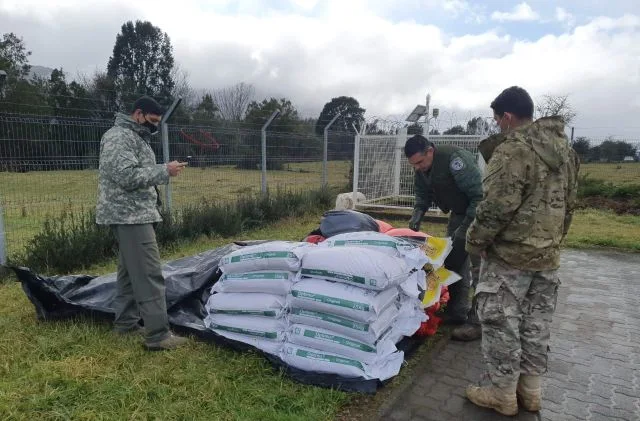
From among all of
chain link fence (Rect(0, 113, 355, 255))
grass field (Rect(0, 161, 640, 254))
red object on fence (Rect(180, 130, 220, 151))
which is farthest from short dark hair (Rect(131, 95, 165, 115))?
red object on fence (Rect(180, 130, 220, 151))

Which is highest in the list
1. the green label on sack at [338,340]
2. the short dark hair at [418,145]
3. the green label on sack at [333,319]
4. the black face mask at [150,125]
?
the black face mask at [150,125]

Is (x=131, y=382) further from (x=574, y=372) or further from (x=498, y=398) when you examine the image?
(x=574, y=372)

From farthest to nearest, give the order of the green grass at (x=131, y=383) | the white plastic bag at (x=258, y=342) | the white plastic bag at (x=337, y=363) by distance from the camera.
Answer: the white plastic bag at (x=258, y=342), the white plastic bag at (x=337, y=363), the green grass at (x=131, y=383)

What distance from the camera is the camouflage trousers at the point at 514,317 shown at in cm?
246

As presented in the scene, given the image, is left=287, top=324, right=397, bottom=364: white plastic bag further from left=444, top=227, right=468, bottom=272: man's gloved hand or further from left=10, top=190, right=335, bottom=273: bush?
left=10, top=190, right=335, bottom=273: bush

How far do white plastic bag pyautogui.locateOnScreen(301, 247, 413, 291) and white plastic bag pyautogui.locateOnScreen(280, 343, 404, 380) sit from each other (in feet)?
1.54

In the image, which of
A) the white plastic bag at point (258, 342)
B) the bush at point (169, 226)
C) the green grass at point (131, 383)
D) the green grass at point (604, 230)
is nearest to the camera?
the green grass at point (131, 383)

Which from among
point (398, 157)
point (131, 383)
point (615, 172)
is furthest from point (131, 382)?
point (615, 172)

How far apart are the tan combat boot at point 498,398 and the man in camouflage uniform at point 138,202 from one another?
6.77 feet

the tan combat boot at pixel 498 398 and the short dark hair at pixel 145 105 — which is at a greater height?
the short dark hair at pixel 145 105

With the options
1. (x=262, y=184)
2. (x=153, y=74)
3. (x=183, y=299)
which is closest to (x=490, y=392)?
(x=183, y=299)

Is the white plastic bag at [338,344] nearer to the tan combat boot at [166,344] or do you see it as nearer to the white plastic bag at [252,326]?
the white plastic bag at [252,326]

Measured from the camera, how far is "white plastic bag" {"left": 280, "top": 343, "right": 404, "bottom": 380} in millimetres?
2662

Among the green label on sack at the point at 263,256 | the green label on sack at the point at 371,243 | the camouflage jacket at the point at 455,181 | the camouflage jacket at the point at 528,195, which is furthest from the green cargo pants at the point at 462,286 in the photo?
the green label on sack at the point at 263,256
